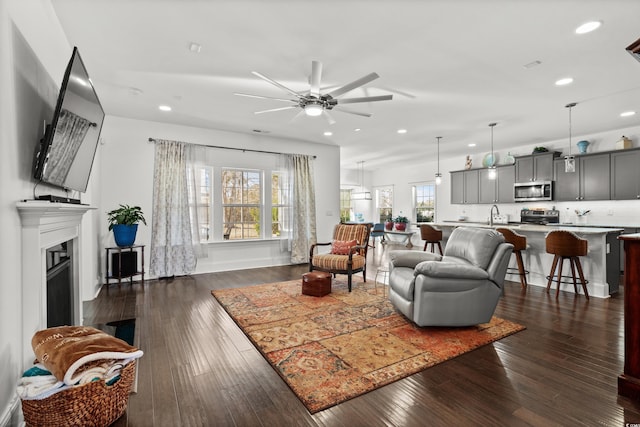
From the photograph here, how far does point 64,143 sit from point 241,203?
410cm

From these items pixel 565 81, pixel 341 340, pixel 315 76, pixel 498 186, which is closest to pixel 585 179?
pixel 498 186

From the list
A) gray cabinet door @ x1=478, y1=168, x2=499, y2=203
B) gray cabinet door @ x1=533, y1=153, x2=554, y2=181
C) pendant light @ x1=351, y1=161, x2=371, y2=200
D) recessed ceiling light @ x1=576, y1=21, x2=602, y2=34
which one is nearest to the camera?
recessed ceiling light @ x1=576, y1=21, x2=602, y2=34

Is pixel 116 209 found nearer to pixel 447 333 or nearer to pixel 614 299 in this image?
pixel 447 333

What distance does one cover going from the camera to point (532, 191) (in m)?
6.94

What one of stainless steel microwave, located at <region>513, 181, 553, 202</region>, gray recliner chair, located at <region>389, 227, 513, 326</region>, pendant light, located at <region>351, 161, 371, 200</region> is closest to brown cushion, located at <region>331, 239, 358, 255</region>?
gray recliner chair, located at <region>389, 227, 513, 326</region>

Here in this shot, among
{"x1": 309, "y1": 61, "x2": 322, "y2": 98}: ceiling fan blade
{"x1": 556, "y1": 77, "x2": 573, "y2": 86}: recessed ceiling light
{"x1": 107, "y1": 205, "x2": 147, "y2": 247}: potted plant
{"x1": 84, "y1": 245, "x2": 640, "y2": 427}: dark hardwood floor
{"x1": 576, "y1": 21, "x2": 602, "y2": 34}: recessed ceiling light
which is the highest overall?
{"x1": 556, "y1": 77, "x2": 573, "y2": 86}: recessed ceiling light

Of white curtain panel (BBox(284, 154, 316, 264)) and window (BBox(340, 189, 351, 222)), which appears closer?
white curtain panel (BBox(284, 154, 316, 264))

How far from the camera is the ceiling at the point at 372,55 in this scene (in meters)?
2.38

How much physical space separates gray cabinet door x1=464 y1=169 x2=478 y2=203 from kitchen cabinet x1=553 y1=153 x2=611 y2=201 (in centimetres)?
182

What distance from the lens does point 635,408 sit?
1.79m

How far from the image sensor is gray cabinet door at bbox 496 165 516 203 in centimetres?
739

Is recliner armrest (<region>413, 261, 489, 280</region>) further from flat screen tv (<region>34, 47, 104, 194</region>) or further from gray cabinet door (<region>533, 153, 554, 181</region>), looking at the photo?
gray cabinet door (<region>533, 153, 554, 181</region>)

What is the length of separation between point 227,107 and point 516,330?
4537 mm

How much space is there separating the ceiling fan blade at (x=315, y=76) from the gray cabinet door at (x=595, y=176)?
609 cm
